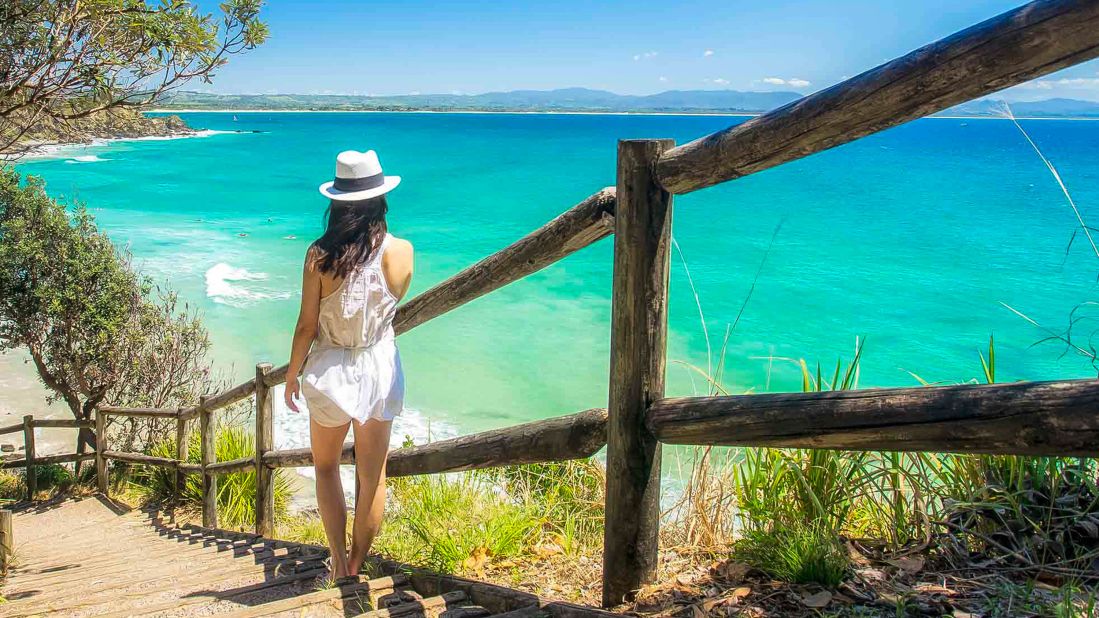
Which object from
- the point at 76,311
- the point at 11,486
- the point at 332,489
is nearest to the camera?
the point at 332,489

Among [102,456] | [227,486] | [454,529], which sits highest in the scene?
[454,529]

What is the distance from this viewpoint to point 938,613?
1.93 metres

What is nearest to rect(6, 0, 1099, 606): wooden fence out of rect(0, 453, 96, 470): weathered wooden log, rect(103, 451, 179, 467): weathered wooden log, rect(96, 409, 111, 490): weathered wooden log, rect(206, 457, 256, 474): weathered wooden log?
rect(206, 457, 256, 474): weathered wooden log

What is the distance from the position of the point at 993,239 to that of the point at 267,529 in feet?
116

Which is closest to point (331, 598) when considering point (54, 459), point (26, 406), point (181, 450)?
point (181, 450)

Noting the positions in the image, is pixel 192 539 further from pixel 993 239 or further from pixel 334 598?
pixel 993 239

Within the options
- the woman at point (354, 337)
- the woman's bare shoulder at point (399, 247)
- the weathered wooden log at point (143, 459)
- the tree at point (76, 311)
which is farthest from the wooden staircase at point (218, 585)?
the tree at point (76, 311)

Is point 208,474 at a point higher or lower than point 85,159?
lower

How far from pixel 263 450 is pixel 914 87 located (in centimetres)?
A: 411

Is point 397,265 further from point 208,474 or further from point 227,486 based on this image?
point 227,486

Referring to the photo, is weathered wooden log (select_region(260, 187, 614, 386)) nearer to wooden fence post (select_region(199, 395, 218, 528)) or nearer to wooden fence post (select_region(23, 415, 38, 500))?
wooden fence post (select_region(199, 395, 218, 528))

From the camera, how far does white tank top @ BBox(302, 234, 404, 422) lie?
8.76ft

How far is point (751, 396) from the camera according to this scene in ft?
5.80

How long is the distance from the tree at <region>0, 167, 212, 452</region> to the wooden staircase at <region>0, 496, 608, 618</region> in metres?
4.82
